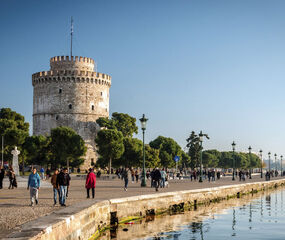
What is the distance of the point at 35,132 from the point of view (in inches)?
3226

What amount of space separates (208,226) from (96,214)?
5.75 meters

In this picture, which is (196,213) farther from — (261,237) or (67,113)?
(67,113)

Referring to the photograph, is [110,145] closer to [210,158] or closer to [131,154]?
[131,154]

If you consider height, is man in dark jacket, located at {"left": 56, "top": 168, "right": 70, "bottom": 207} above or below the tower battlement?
below

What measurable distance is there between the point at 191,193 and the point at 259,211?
4.26 m

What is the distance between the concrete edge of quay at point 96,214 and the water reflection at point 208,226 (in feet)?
1.81

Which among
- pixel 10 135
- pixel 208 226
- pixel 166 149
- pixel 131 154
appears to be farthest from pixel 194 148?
pixel 208 226

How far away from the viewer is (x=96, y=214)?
15.1m

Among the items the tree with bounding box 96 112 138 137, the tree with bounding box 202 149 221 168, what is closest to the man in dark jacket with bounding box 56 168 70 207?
the tree with bounding box 96 112 138 137

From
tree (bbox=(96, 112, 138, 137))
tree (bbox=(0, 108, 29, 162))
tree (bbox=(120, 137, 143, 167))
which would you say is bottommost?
tree (bbox=(120, 137, 143, 167))

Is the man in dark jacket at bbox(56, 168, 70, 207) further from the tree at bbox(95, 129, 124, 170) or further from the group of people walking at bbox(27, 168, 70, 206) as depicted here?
the tree at bbox(95, 129, 124, 170)

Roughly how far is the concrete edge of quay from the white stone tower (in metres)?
52.9

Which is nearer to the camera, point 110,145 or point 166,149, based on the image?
point 110,145

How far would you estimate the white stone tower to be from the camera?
79000 mm
